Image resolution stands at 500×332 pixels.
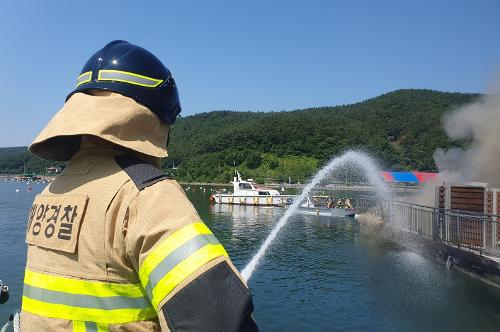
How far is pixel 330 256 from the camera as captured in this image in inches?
880

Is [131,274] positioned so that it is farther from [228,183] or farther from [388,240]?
[228,183]

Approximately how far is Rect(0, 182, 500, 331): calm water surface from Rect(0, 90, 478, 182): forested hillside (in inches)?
4364

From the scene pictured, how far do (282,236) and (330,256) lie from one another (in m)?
8.01

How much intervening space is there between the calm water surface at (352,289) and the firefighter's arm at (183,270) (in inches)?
444

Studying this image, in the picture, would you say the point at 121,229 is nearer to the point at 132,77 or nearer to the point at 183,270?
the point at 183,270

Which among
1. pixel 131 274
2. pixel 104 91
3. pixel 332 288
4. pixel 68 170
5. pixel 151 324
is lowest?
pixel 332 288

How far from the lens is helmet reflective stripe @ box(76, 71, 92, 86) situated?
1.92 meters

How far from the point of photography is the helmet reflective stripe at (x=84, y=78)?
1919 millimetres

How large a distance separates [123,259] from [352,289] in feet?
50.6

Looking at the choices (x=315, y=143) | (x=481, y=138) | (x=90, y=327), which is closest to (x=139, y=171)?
(x=90, y=327)

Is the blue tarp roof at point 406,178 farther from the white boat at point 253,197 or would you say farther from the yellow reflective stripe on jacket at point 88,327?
the yellow reflective stripe on jacket at point 88,327

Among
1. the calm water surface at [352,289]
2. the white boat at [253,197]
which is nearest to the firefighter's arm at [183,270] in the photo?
the calm water surface at [352,289]

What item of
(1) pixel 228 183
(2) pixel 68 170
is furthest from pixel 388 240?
(1) pixel 228 183

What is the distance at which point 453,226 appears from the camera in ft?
57.7
